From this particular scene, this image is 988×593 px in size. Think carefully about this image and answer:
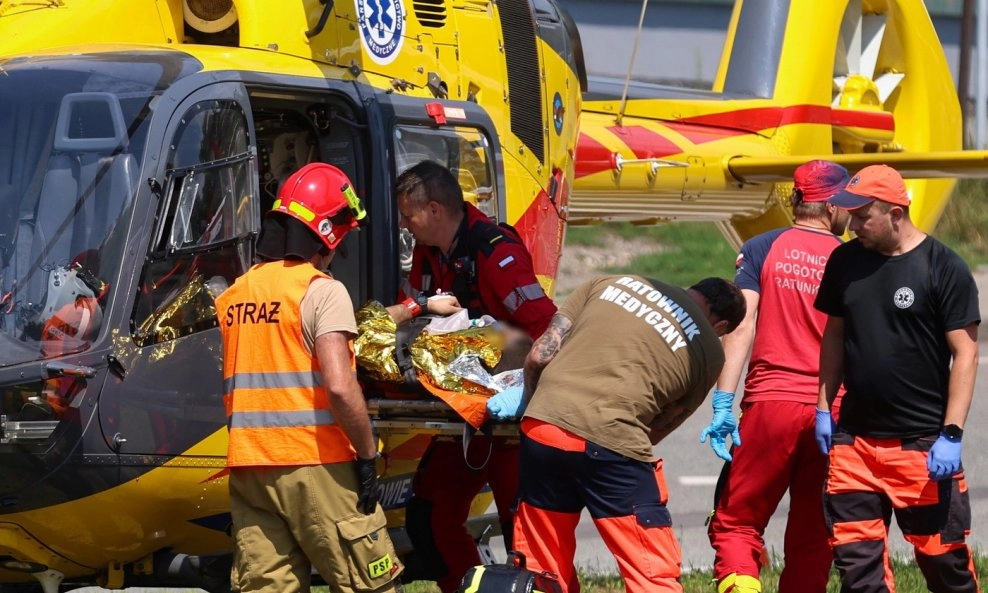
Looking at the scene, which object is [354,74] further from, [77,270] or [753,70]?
[753,70]

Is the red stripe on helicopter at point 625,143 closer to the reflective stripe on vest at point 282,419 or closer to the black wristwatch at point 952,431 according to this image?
the black wristwatch at point 952,431

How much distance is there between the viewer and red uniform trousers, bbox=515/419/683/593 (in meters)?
4.75

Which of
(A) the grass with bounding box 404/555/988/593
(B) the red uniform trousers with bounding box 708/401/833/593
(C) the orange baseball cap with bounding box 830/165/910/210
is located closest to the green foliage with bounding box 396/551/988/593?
(A) the grass with bounding box 404/555/988/593

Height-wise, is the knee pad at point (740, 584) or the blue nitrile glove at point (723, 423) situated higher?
the blue nitrile glove at point (723, 423)

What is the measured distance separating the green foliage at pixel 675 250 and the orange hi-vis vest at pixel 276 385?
1442 centimetres

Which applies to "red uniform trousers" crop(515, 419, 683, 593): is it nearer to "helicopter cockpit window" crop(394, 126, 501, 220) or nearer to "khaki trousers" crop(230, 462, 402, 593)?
"khaki trousers" crop(230, 462, 402, 593)

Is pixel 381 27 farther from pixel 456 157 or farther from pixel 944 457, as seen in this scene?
pixel 944 457

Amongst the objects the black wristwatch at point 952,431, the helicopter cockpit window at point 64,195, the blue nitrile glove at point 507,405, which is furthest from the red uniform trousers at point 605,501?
the helicopter cockpit window at point 64,195

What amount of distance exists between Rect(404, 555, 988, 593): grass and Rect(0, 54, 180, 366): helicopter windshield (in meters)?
2.72

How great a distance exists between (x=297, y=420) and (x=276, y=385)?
12cm

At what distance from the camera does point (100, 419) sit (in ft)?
15.8

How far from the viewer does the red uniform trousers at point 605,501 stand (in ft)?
15.6

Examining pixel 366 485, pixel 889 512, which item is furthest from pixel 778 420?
pixel 366 485

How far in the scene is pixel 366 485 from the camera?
15.4 feet
